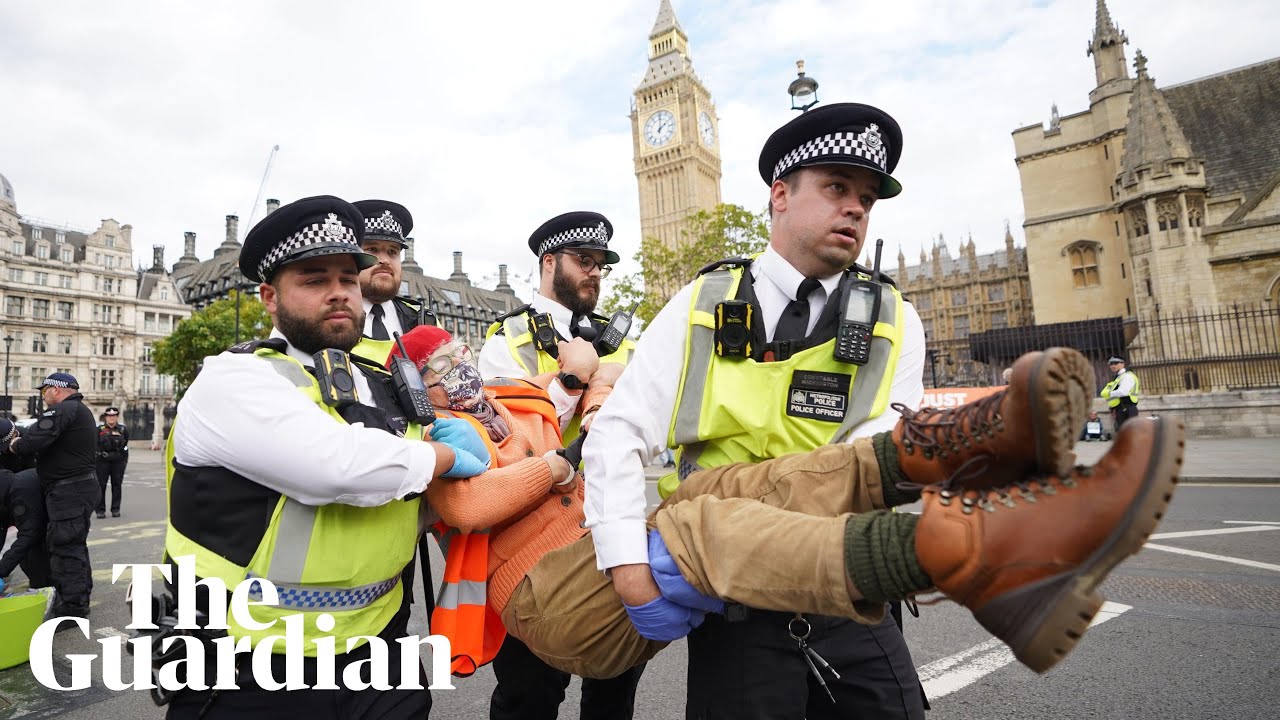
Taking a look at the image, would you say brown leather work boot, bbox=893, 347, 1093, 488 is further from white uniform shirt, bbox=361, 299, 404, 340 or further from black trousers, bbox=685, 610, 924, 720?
white uniform shirt, bbox=361, 299, 404, 340

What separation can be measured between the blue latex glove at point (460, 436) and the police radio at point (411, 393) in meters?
0.06

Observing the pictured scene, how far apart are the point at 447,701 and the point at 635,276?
81.0 ft

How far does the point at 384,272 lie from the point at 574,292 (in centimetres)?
119

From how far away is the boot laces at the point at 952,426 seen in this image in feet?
5.04

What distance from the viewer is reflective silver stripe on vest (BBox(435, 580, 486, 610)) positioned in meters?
2.29

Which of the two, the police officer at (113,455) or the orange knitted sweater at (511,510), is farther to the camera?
the police officer at (113,455)

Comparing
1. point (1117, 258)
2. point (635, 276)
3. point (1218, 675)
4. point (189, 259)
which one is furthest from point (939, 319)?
point (189, 259)

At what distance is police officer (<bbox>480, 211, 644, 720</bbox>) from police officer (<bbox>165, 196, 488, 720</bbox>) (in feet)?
1.79

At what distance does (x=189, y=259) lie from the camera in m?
75.4

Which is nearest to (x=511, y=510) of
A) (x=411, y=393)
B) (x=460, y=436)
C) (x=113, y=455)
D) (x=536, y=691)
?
(x=460, y=436)

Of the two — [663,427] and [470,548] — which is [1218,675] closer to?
[663,427]

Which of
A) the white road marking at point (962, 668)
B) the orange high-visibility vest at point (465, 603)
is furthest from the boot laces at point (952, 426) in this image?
the white road marking at point (962, 668)

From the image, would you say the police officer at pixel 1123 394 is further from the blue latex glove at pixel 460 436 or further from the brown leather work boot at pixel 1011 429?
the blue latex glove at pixel 460 436

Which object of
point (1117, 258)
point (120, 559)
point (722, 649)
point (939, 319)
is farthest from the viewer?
point (939, 319)
